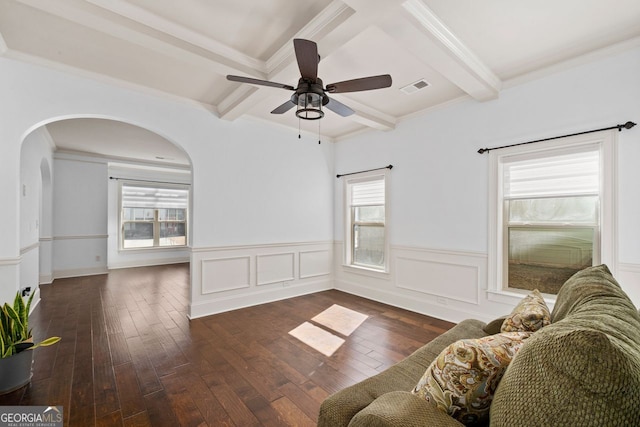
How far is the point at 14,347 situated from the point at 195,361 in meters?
1.29

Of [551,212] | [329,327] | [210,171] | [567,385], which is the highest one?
[210,171]

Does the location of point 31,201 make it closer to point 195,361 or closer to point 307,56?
point 195,361

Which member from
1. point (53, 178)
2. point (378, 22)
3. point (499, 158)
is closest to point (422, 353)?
point (378, 22)

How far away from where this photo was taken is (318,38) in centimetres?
225

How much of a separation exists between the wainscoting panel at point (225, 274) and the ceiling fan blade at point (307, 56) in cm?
282

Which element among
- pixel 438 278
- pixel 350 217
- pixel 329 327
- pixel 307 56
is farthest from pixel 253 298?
pixel 307 56

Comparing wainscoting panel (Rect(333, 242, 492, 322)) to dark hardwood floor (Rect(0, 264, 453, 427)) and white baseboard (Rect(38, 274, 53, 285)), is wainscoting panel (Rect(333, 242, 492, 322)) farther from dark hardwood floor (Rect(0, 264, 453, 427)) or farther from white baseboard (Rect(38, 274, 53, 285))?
white baseboard (Rect(38, 274, 53, 285))

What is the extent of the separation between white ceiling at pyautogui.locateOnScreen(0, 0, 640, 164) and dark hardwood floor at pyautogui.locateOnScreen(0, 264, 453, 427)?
106 inches

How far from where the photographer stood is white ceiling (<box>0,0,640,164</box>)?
2.07 metres

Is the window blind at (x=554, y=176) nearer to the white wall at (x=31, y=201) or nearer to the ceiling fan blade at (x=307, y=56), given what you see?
the ceiling fan blade at (x=307, y=56)

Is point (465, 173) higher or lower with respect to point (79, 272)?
higher

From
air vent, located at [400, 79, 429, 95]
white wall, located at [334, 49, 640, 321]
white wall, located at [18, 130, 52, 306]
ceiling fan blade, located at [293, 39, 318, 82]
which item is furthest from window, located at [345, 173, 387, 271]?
white wall, located at [18, 130, 52, 306]

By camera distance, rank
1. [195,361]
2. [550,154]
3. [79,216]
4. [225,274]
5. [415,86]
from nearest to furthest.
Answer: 1. [195,361]
2. [550,154]
3. [415,86]
4. [225,274]
5. [79,216]

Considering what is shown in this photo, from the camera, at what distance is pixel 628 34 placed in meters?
2.38
